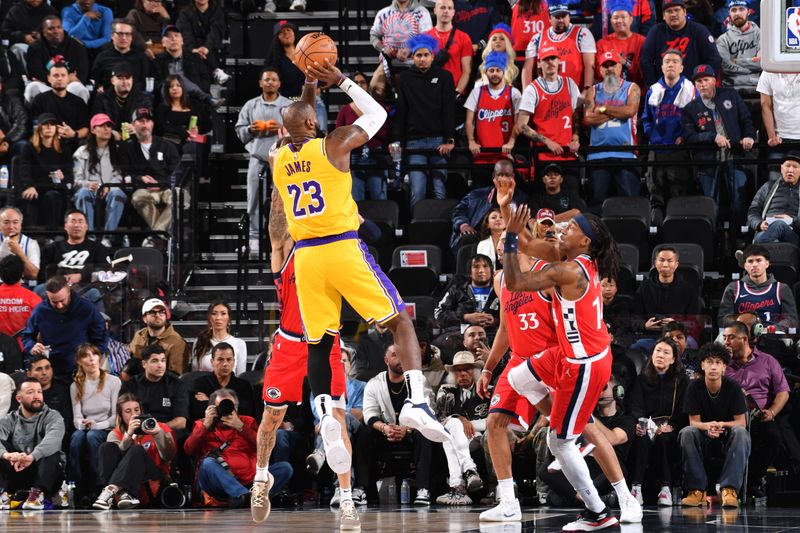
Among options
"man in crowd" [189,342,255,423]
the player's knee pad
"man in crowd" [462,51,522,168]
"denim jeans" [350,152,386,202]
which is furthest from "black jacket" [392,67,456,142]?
the player's knee pad

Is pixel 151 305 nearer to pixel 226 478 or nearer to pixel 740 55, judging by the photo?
pixel 226 478

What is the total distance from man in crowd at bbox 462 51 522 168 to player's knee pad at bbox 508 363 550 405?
6.63 metres

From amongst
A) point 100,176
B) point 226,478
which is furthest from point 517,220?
point 100,176

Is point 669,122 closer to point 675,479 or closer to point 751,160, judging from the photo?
point 751,160

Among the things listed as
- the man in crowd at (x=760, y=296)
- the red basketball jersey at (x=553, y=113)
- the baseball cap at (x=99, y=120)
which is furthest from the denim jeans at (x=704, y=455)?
the baseball cap at (x=99, y=120)

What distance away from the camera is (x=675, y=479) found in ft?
42.9

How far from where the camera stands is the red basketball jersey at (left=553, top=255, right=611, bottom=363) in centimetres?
976

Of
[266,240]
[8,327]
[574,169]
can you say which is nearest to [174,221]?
[266,240]

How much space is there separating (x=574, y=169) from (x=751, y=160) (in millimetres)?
1970

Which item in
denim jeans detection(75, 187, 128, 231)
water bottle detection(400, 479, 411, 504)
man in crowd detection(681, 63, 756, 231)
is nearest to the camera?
water bottle detection(400, 479, 411, 504)

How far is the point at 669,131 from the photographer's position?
16453 millimetres

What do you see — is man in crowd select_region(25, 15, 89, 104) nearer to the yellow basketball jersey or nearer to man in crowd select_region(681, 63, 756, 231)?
man in crowd select_region(681, 63, 756, 231)

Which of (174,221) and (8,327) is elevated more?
(174,221)

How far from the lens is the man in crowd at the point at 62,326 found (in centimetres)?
1434
